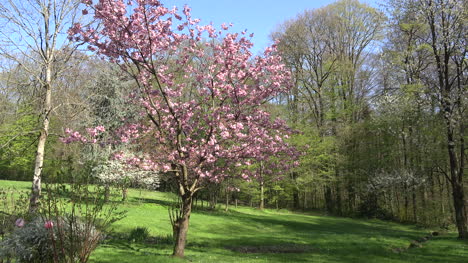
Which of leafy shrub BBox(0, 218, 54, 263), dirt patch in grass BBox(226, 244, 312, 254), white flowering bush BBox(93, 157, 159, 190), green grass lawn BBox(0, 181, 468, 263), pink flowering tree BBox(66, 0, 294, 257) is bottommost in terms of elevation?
dirt patch in grass BBox(226, 244, 312, 254)

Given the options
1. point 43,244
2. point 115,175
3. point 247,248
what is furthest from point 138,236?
point 43,244

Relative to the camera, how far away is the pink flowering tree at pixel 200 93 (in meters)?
8.91

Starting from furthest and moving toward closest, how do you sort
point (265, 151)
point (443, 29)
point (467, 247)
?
point (443, 29), point (467, 247), point (265, 151)

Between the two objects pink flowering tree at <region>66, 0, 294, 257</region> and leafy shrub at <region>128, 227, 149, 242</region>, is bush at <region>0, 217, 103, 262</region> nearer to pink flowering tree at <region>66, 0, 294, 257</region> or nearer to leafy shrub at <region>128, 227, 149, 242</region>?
pink flowering tree at <region>66, 0, 294, 257</region>

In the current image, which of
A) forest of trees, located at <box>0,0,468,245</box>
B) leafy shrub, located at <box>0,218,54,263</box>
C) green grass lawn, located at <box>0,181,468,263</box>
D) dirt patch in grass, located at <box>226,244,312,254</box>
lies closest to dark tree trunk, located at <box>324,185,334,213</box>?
forest of trees, located at <box>0,0,468,245</box>

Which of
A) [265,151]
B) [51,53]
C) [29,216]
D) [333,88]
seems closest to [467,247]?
[265,151]

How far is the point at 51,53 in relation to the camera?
45.5ft

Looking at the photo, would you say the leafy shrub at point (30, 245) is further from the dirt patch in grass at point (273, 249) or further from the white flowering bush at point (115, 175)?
the dirt patch in grass at point (273, 249)

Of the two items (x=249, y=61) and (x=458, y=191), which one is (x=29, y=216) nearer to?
(x=249, y=61)

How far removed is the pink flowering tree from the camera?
29.2 ft

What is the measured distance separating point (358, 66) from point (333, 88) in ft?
12.9

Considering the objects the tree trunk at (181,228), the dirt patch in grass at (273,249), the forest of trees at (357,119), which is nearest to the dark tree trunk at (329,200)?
the forest of trees at (357,119)

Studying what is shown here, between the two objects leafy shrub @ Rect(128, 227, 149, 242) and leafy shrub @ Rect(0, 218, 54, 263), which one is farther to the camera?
leafy shrub @ Rect(128, 227, 149, 242)

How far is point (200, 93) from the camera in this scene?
10281mm
